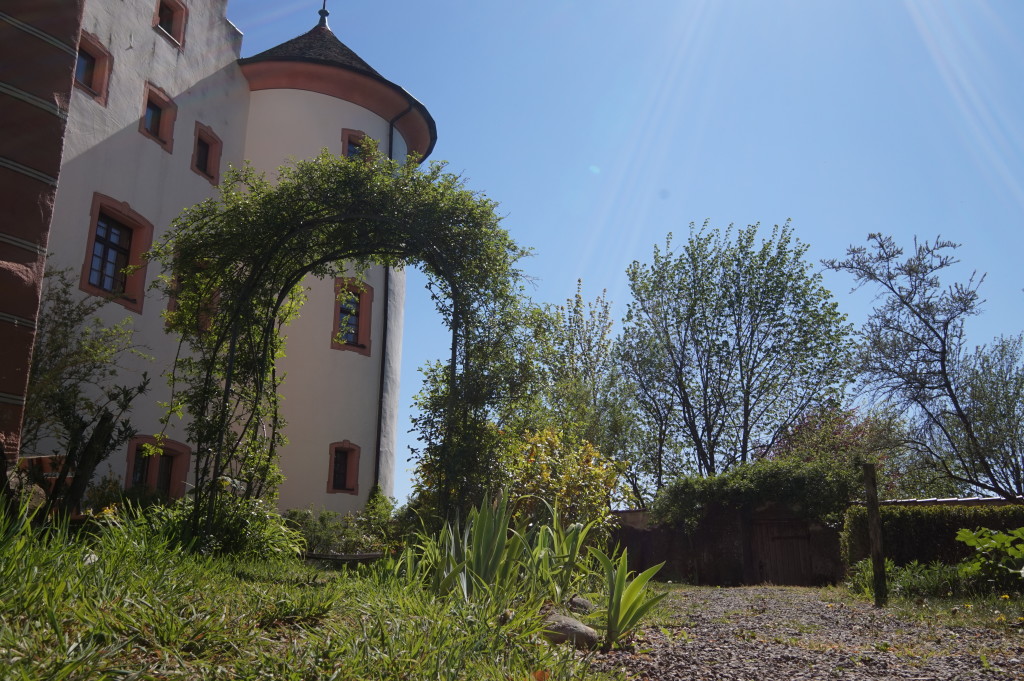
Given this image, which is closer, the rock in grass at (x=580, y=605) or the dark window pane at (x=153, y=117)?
the rock in grass at (x=580, y=605)

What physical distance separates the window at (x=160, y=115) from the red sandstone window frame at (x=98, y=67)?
105 cm

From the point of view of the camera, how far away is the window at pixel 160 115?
50.3 feet

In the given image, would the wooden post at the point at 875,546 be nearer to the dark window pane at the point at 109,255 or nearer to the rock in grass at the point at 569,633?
the rock in grass at the point at 569,633

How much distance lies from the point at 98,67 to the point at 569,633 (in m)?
13.5

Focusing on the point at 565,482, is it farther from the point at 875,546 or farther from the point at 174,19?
the point at 174,19

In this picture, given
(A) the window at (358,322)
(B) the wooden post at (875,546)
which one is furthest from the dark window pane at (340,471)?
(B) the wooden post at (875,546)

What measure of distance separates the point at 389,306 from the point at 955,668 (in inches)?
610

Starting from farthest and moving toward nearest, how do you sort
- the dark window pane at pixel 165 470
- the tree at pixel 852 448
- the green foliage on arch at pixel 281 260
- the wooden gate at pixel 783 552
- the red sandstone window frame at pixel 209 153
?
1. the tree at pixel 852 448
2. the wooden gate at pixel 783 552
3. the red sandstone window frame at pixel 209 153
4. the dark window pane at pixel 165 470
5. the green foliage on arch at pixel 281 260

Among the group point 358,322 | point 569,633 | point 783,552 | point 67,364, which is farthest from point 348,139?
point 569,633

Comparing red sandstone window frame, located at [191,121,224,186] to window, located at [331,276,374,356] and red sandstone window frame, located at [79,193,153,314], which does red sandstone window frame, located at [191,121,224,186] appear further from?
window, located at [331,276,374,356]

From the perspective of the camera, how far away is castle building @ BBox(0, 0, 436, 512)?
13.7m

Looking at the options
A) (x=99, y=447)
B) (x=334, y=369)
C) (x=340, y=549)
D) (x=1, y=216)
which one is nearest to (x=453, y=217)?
(x=99, y=447)

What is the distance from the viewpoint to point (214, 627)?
3471 mm

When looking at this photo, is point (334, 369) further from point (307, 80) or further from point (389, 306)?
point (307, 80)
